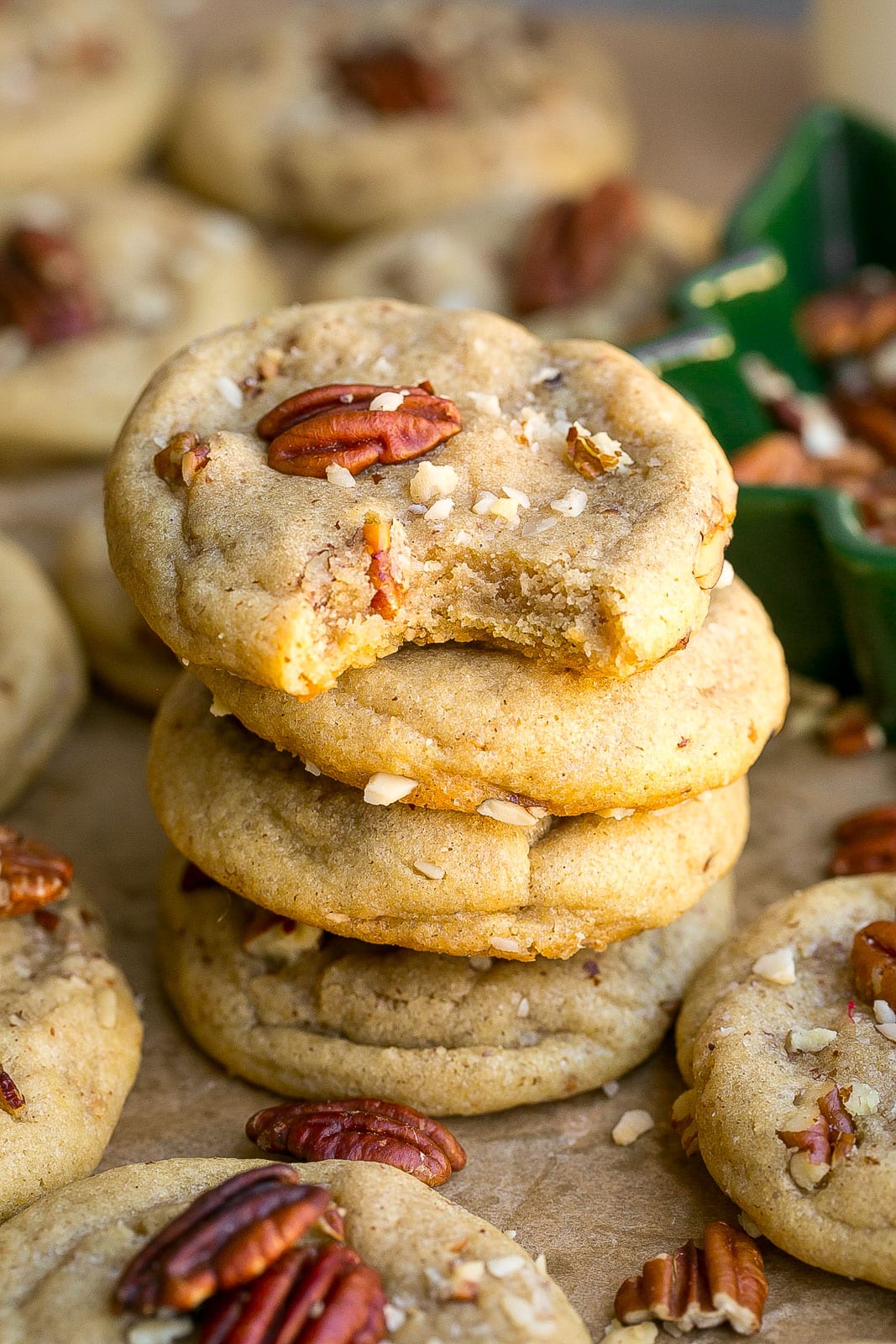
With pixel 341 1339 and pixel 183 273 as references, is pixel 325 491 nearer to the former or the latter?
pixel 341 1339

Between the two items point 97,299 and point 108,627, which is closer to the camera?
point 108,627

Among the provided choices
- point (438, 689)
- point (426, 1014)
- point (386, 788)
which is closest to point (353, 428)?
point (438, 689)

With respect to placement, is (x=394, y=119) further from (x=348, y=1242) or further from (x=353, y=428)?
(x=348, y=1242)

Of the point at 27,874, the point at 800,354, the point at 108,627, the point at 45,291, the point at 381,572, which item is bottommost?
the point at 108,627

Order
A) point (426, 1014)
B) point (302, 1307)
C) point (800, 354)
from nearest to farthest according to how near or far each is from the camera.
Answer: point (302, 1307), point (426, 1014), point (800, 354)

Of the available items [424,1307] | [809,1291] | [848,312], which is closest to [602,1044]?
[809,1291]

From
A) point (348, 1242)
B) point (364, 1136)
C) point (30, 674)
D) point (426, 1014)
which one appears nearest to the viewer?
point (348, 1242)

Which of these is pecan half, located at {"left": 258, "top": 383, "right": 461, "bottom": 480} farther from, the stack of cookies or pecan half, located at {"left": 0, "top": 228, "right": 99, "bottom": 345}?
pecan half, located at {"left": 0, "top": 228, "right": 99, "bottom": 345}
